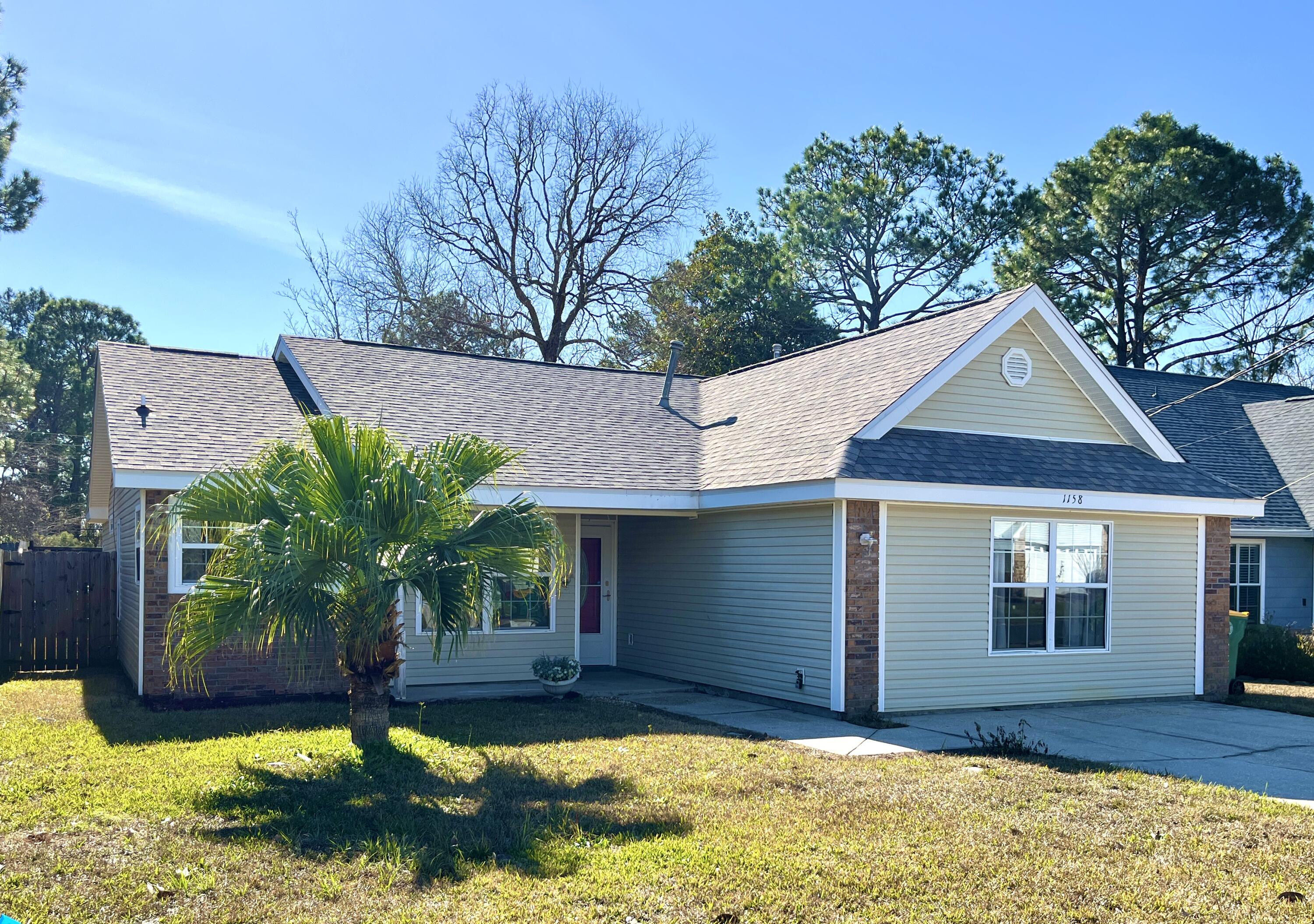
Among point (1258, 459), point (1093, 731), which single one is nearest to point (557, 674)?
point (1093, 731)

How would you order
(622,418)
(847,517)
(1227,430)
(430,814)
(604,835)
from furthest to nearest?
(1227,430) → (622,418) → (847,517) → (430,814) → (604,835)

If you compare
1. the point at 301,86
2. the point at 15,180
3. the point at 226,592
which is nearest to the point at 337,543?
the point at 226,592

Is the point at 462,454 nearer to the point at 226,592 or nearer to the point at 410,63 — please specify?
the point at 226,592

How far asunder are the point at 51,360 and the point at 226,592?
4834 centimetres

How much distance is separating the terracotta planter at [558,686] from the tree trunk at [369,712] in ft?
13.0

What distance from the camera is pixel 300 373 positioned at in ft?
51.4

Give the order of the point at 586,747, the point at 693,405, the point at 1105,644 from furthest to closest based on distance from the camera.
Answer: the point at 693,405 < the point at 1105,644 < the point at 586,747

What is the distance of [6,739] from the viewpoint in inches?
389

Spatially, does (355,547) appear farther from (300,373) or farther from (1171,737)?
(1171,737)

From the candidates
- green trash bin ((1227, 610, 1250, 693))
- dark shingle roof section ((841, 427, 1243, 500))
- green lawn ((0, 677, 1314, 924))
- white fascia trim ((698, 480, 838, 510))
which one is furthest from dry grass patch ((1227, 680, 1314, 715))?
white fascia trim ((698, 480, 838, 510))

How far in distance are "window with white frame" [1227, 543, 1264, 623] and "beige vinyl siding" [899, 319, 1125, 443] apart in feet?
21.1

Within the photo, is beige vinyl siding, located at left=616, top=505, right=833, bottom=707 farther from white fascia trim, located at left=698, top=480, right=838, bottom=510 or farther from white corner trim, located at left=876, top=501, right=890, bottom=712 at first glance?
white corner trim, located at left=876, top=501, right=890, bottom=712

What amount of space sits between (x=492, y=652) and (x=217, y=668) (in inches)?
132

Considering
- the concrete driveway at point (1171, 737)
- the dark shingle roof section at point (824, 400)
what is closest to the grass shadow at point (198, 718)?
the dark shingle roof section at point (824, 400)
